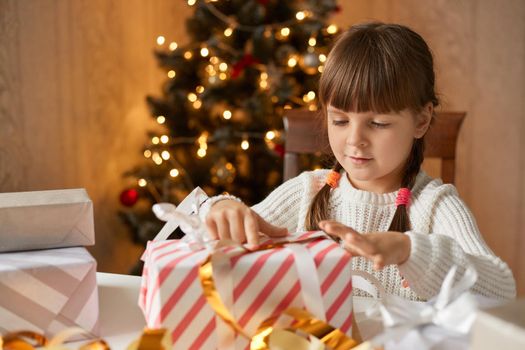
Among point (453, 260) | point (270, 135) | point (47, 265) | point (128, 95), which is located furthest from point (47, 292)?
point (128, 95)

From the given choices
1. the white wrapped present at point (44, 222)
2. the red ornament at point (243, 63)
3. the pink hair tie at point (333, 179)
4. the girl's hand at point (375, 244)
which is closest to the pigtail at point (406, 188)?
the pink hair tie at point (333, 179)

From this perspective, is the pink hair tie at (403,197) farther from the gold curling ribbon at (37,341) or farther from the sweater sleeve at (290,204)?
the gold curling ribbon at (37,341)

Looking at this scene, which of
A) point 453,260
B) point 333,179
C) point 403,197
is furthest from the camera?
point 333,179

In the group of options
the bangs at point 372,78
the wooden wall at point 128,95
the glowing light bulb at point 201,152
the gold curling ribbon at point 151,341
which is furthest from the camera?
the glowing light bulb at point 201,152

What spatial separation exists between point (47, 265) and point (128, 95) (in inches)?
86.4

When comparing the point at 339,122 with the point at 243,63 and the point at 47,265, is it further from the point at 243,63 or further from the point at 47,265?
the point at 243,63

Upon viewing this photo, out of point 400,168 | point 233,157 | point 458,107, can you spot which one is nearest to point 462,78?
point 458,107

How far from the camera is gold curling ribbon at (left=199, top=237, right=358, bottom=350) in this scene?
687mm

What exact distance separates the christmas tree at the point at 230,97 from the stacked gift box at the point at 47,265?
168 centimetres

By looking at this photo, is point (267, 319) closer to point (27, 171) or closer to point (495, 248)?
point (27, 171)

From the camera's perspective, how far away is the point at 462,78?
2.96 m

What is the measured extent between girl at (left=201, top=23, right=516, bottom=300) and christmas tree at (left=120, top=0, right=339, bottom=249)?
121 cm

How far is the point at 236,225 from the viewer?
85 cm

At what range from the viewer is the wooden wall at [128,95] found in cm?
247
